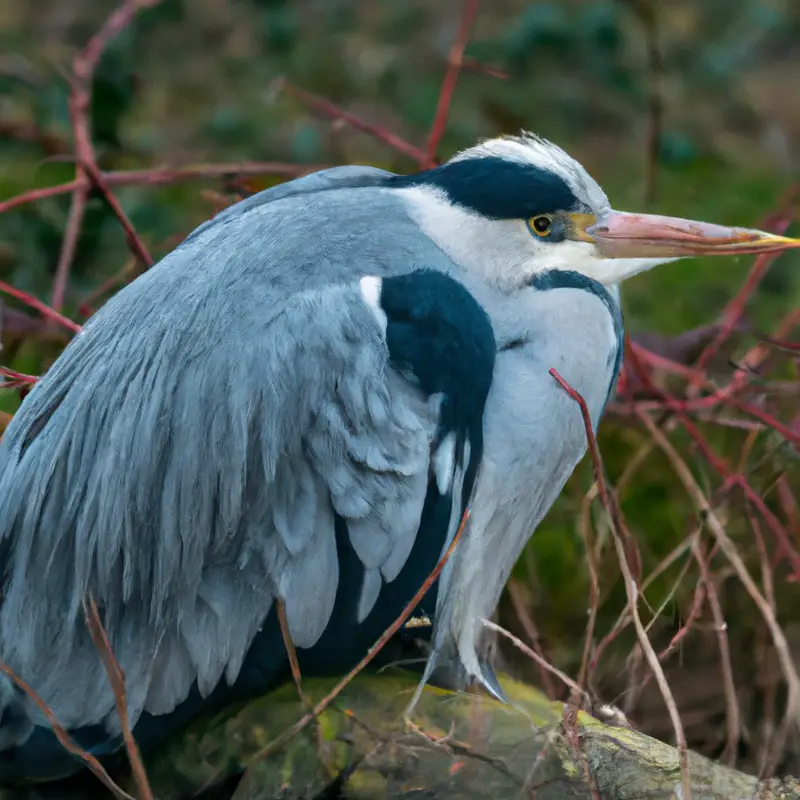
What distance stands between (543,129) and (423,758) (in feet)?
12.2

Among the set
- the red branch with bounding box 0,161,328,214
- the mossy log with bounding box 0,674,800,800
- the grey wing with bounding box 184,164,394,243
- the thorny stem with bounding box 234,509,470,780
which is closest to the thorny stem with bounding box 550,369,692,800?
the mossy log with bounding box 0,674,800,800

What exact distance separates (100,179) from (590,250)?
43.4 inches

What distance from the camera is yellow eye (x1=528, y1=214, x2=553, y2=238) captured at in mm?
1753

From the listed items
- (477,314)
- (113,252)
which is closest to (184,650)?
(477,314)

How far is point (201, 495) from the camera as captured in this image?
1569 mm

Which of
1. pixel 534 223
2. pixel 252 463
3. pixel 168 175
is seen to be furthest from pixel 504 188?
pixel 168 175

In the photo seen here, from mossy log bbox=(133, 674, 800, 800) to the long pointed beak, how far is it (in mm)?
659

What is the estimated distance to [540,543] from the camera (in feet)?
8.87

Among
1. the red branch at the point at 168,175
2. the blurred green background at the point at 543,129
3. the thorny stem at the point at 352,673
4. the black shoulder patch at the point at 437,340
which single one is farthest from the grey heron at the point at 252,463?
the red branch at the point at 168,175

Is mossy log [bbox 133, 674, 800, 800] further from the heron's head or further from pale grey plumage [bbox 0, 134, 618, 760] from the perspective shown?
the heron's head

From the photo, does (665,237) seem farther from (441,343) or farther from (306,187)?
(306,187)

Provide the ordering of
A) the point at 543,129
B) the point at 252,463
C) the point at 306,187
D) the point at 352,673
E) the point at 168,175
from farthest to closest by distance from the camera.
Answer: the point at 543,129 → the point at 168,175 → the point at 306,187 → the point at 252,463 → the point at 352,673

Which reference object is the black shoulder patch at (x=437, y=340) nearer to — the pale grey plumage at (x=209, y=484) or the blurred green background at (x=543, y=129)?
the pale grey plumage at (x=209, y=484)

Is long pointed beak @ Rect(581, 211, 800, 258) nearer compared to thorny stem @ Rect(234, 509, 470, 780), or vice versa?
thorny stem @ Rect(234, 509, 470, 780)
